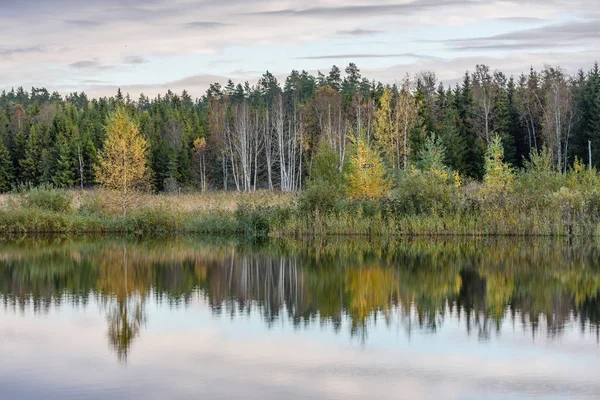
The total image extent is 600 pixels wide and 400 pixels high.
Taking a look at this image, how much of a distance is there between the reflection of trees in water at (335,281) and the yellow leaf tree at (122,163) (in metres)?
8.89

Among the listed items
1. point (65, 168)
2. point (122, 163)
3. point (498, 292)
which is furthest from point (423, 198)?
point (65, 168)

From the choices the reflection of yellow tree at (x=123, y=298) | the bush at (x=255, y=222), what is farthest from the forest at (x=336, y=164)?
the reflection of yellow tree at (x=123, y=298)

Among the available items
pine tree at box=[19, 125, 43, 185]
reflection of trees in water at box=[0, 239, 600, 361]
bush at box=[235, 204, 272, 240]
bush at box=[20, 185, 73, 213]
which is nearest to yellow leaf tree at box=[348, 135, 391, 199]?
bush at box=[235, 204, 272, 240]

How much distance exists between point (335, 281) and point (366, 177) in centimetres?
1549

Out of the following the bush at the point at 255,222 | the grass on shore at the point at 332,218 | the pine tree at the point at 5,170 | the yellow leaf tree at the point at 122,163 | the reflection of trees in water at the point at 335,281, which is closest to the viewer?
the reflection of trees in water at the point at 335,281

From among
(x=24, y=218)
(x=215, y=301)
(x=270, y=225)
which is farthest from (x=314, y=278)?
(x=24, y=218)

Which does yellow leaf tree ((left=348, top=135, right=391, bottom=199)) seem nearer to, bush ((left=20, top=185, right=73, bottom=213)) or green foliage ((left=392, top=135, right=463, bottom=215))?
green foliage ((left=392, top=135, right=463, bottom=215))

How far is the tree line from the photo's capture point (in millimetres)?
62750

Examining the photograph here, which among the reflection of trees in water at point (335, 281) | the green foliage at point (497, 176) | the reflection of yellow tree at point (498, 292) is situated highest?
the green foliage at point (497, 176)

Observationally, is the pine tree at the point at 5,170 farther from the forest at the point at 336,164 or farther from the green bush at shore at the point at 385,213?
the green bush at shore at the point at 385,213

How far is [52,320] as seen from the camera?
1797 cm

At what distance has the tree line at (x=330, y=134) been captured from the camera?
2470 inches

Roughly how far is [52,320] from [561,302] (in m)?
11.8

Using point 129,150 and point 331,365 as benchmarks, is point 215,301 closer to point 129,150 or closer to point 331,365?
point 331,365
